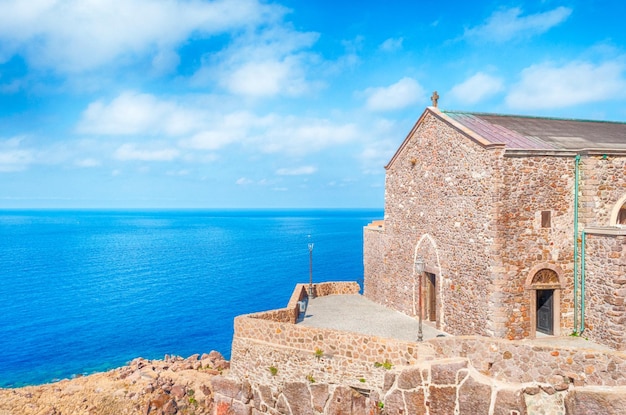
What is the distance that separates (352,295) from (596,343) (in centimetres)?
1448

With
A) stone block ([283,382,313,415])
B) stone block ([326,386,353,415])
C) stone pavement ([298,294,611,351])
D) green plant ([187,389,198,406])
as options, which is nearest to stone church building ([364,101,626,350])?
stone pavement ([298,294,611,351])

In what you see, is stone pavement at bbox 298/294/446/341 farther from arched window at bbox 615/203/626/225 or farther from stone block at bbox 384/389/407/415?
arched window at bbox 615/203/626/225

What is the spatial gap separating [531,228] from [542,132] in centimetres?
552

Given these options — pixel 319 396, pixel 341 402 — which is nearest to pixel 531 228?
pixel 341 402

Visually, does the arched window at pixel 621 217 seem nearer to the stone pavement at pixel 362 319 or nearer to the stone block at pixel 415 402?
the stone pavement at pixel 362 319

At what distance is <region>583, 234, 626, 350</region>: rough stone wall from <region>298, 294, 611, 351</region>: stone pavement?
1.69ft

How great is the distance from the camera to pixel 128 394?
74.0ft

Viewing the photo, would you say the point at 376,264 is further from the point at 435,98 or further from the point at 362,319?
the point at 435,98

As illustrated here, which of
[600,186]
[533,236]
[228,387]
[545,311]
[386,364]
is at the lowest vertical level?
[228,387]

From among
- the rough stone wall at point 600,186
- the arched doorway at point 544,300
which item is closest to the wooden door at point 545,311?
the arched doorway at point 544,300

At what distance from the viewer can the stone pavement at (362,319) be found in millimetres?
18609

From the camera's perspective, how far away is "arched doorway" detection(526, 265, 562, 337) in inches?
619

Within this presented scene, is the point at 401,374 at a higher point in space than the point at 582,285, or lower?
lower

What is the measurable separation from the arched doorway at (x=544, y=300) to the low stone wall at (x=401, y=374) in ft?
10.7
